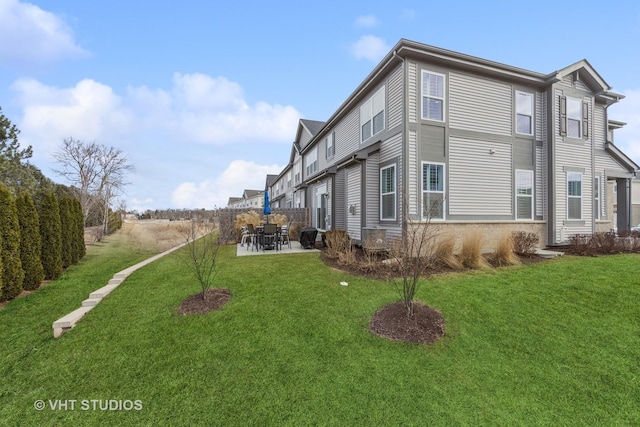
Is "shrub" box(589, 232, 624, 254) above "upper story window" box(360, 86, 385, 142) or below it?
below

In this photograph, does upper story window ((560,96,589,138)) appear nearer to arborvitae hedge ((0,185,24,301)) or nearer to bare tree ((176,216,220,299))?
bare tree ((176,216,220,299))

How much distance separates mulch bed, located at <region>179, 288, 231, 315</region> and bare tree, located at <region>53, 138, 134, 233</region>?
1740 cm

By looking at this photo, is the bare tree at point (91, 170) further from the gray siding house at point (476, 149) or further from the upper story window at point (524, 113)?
the upper story window at point (524, 113)

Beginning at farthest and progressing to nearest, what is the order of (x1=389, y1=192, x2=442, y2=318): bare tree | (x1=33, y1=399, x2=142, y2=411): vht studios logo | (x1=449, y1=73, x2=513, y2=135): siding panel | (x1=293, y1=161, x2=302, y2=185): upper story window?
(x1=293, y1=161, x2=302, y2=185): upper story window, (x1=449, y1=73, x2=513, y2=135): siding panel, (x1=389, y1=192, x2=442, y2=318): bare tree, (x1=33, y1=399, x2=142, y2=411): vht studios logo

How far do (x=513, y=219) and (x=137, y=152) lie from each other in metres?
25.6

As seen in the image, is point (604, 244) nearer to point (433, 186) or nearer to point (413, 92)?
point (433, 186)

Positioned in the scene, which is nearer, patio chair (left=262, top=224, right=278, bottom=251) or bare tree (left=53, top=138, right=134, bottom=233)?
patio chair (left=262, top=224, right=278, bottom=251)

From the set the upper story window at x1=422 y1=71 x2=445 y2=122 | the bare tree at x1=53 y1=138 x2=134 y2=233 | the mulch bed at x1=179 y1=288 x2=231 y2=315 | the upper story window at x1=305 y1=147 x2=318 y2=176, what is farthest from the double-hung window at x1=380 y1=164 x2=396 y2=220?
the bare tree at x1=53 y1=138 x2=134 y2=233

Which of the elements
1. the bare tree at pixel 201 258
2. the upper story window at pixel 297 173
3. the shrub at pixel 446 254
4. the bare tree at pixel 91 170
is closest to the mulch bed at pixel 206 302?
the bare tree at pixel 201 258

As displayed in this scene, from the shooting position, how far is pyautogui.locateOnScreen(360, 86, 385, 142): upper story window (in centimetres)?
998

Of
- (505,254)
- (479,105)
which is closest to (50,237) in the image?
(505,254)

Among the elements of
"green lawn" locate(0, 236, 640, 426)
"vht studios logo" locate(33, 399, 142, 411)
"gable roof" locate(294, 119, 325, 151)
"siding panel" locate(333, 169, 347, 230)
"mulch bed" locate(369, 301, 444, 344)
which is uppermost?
"gable roof" locate(294, 119, 325, 151)

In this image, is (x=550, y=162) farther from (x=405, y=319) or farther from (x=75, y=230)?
(x=75, y=230)

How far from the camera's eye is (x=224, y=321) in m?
4.47
